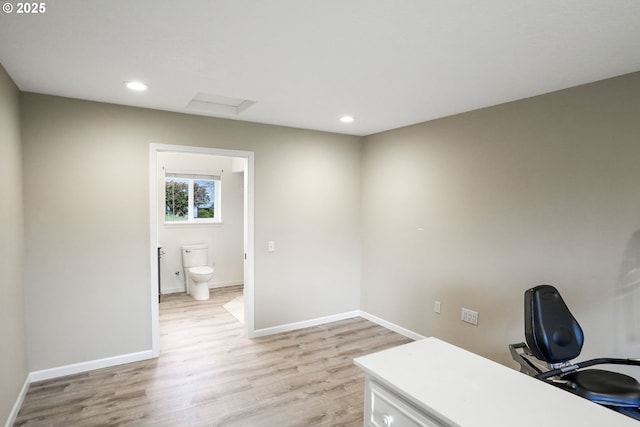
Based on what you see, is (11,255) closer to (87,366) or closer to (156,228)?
(156,228)

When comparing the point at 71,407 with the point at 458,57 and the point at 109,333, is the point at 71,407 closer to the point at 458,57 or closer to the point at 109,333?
the point at 109,333

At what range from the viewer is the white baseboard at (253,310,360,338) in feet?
13.0

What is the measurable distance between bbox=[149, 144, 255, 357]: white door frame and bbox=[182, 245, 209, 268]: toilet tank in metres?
2.03

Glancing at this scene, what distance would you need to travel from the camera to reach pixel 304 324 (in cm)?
424

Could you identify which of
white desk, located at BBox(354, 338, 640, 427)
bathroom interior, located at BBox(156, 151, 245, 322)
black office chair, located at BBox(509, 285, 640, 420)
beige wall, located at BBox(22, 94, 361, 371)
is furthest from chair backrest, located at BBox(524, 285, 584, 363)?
bathroom interior, located at BBox(156, 151, 245, 322)

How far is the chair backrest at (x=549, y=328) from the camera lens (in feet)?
6.68

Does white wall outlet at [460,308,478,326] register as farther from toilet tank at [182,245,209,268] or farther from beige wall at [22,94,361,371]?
toilet tank at [182,245,209,268]

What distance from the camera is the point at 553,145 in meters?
2.66

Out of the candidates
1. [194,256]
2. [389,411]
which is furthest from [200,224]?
[389,411]

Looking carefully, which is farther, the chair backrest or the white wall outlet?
the white wall outlet

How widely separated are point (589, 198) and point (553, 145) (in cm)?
48

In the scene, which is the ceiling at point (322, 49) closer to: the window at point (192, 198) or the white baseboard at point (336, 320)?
the white baseboard at point (336, 320)

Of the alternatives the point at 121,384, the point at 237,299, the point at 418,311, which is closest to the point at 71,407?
the point at 121,384

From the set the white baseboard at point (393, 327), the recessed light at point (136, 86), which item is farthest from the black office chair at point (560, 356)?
the recessed light at point (136, 86)
